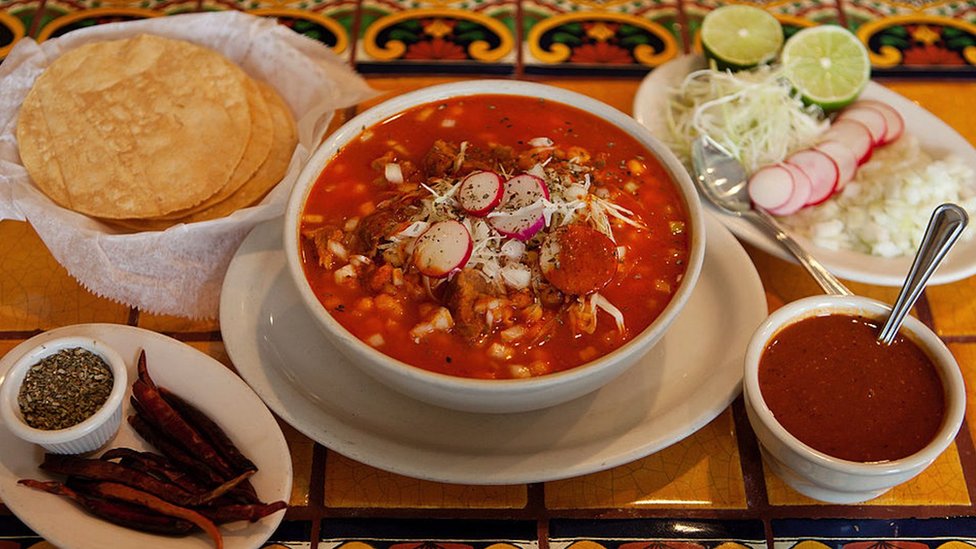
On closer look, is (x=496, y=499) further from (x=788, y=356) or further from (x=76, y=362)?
(x=76, y=362)

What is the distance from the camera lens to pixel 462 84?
319 centimetres

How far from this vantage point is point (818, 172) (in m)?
3.47

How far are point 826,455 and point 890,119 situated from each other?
6.06 ft

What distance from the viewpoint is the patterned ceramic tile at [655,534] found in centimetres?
262

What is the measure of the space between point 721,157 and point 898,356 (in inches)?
47.2

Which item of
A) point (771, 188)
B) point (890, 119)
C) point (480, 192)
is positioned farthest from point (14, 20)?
point (890, 119)

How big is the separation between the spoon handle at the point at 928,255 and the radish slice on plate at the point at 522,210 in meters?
1.06

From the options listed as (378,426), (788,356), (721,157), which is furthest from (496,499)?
(721,157)

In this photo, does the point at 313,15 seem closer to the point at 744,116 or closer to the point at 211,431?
the point at 744,116

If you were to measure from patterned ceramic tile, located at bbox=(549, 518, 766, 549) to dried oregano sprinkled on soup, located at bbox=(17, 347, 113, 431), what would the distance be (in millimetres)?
1358

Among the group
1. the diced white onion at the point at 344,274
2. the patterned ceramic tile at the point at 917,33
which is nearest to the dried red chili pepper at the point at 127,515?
the diced white onion at the point at 344,274

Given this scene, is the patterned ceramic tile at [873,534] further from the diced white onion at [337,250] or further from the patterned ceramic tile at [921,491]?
the diced white onion at [337,250]

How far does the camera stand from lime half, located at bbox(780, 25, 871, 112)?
151 inches

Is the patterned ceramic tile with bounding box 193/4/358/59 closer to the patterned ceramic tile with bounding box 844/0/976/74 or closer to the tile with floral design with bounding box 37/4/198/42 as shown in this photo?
the tile with floral design with bounding box 37/4/198/42
